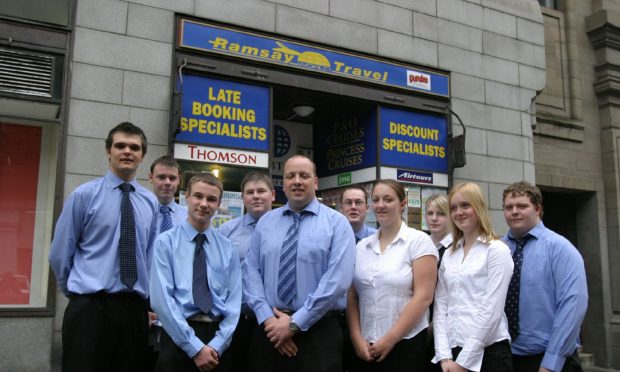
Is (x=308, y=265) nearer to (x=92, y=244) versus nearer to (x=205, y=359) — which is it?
(x=205, y=359)

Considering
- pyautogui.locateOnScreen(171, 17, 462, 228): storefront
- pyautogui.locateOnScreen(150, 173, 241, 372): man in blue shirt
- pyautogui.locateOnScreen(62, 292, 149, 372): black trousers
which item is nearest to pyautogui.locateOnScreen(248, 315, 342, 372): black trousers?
pyautogui.locateOnScreen(150, 173, 241, 372): man in blue shirt

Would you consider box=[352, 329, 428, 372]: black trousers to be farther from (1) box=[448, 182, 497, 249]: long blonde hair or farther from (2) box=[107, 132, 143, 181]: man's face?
(2) box=[107, 132, 143, 181]: man's face

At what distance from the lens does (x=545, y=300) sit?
13.3ft

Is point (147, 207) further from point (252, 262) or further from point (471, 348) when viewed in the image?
point (471, 348)

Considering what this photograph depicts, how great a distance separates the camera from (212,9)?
8023 millimetres

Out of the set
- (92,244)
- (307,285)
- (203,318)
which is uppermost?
(92,244)

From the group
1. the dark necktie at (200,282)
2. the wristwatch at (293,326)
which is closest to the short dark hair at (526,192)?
the wristwatch at (293,326)

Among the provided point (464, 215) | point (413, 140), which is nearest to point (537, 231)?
point (464, 215)

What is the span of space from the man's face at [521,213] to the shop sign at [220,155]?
15.0ft

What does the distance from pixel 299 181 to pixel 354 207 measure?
1516 millimetres

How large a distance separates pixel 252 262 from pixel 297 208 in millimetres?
531

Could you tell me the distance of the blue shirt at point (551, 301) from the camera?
12.7 feet

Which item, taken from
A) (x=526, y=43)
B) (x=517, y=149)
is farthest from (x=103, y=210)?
(x=526, y=43)

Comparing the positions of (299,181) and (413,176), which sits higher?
(413,176)
